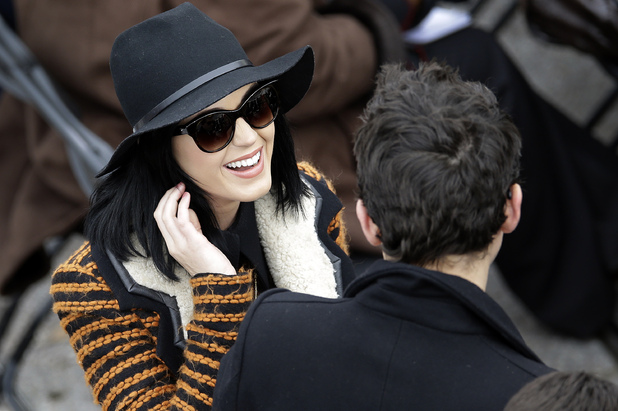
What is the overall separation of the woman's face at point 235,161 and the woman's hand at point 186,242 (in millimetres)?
70

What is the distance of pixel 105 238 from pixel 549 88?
3121mm

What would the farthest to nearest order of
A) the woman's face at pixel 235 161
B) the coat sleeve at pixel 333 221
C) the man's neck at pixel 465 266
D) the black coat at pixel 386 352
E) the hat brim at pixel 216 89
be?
the coat sleeve at pixel 333 221 → the woman's face at pixel 235 161 → the hat brim at pixel 216 89 → the man's neck at pixel 465 266 → the black coat at pixel 386 352

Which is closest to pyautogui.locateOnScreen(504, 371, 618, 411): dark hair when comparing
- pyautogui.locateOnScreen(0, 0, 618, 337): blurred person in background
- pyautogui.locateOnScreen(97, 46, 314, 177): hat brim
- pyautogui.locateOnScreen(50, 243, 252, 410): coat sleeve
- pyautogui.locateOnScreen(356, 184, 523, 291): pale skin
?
pyautogui.locateOnScreen(356, 184, 523, 291): pale skin

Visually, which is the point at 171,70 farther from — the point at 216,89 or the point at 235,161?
the point at 235,161

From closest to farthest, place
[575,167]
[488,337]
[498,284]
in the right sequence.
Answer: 1. [488,337]
2. [575,167]
3. [498,284]

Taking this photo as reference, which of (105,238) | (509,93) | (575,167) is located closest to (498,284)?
(575,167)

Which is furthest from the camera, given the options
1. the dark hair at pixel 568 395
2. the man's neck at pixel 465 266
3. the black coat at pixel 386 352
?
the man's neck at pixel 465 266

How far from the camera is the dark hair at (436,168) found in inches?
43.6

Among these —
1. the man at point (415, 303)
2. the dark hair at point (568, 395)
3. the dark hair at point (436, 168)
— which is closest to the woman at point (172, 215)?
the man at point (415, 303)

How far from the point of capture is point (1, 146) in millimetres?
2635

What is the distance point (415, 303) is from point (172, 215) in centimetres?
57

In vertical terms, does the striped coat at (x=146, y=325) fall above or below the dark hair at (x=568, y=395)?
below

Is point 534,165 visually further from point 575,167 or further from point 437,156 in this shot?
point 437,156

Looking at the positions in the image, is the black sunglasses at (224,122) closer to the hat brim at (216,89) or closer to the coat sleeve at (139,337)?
the hat brim at (216,89)
